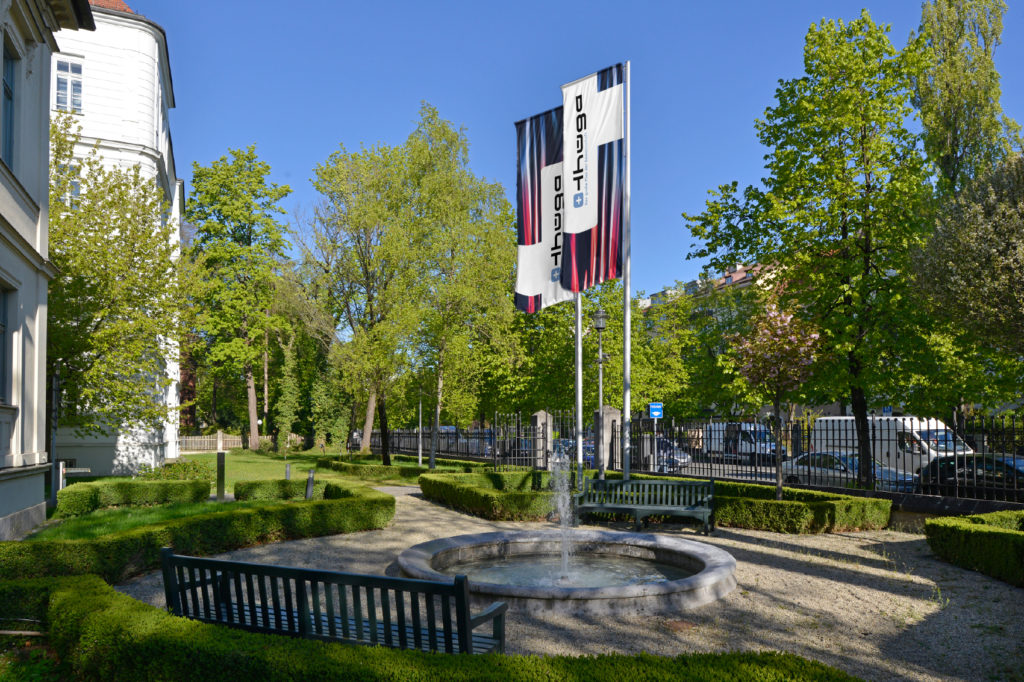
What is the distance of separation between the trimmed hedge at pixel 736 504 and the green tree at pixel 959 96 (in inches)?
544

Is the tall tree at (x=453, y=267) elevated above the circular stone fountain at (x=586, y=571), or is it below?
above

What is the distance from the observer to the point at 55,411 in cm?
1770

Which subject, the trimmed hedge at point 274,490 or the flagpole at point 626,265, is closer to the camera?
the flagpole at point 626,265

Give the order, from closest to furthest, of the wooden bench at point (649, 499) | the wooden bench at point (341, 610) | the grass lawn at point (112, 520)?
the wooden bench at point (341, 610), the grass lawn at point (112, 520), the wooden bench at point (649, 499)

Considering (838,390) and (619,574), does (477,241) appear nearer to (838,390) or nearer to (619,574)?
(838,390)

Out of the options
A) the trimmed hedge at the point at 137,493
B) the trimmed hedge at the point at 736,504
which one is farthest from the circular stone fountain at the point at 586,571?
the trimmed hedge at the point at 137,493

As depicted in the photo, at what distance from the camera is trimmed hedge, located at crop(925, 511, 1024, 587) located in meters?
9.55

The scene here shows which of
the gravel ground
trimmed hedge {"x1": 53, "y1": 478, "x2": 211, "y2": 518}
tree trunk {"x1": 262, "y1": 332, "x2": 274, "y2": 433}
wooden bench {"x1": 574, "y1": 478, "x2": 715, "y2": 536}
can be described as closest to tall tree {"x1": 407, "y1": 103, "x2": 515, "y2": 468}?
trimmed hedge {"x1": 53, "y1": 478, "x2": 211, "y2": 518}

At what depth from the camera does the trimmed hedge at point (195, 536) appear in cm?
902

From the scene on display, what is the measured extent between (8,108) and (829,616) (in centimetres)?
1555

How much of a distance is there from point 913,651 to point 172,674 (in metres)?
6.30

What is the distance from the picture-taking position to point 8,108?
13.4m

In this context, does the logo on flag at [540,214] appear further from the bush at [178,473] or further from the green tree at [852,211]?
the bush at [178,473]

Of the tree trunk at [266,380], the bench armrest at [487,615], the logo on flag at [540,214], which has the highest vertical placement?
the logo on flag at [540,214]
